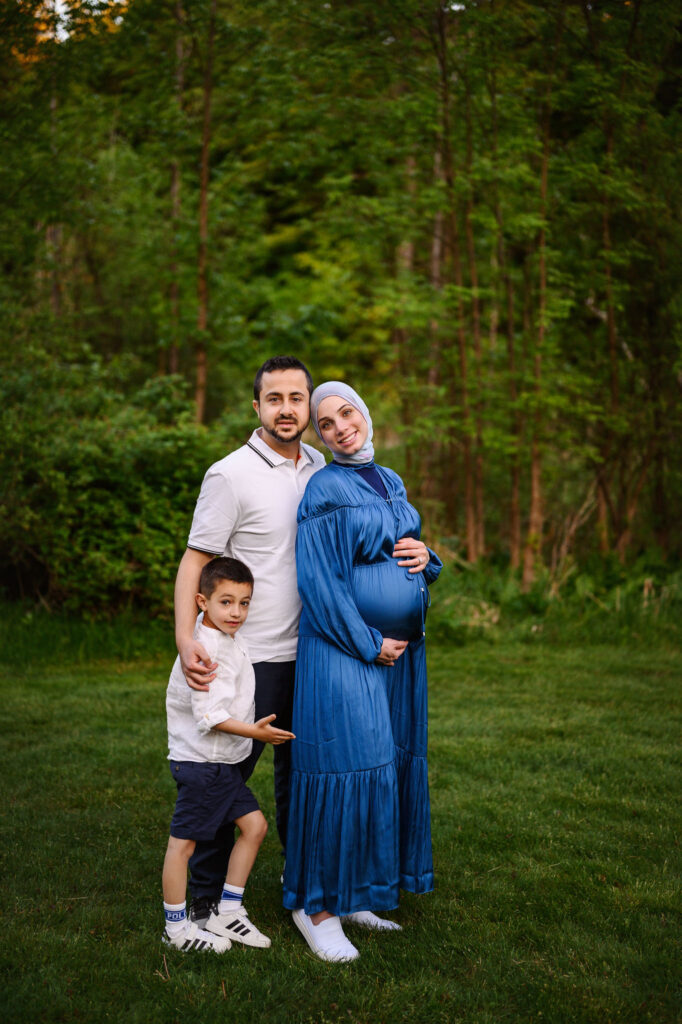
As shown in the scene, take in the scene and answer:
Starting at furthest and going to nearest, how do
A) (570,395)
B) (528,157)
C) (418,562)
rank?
1. (570,395)
2. (528,157)
3. (418,562)

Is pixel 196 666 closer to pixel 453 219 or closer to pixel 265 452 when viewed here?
pixel 265 452

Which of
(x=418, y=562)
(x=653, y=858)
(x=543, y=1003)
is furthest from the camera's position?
(x=653, y=858)

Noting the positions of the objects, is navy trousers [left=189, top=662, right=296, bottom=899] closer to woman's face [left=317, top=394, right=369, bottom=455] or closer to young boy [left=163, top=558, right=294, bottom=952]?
young boy [left=163, top=558, right=294, bottom=952]

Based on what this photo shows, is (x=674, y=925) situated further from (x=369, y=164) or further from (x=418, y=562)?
(x=369, y=164)

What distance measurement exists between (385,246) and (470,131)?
270 centimetres

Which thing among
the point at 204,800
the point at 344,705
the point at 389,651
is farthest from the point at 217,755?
the point at 389,651

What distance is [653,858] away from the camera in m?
3.77

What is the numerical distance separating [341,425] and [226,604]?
0.73 metres

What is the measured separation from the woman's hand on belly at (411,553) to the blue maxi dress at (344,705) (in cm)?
3

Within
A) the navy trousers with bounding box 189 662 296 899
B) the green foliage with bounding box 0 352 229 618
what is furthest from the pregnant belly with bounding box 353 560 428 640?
the green foliage with bounding box 0 352 229 618

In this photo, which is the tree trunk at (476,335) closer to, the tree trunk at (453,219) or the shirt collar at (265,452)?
the tree trunk at (453,219)

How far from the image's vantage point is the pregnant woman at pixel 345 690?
296cm

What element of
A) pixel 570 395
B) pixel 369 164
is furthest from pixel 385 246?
pixel 570 395

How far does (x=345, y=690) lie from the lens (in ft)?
9.76
